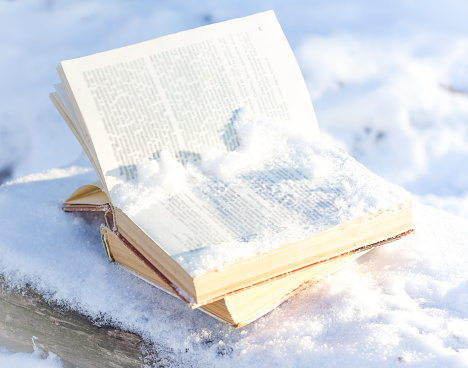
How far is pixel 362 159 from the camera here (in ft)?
5.31

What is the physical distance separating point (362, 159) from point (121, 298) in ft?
2.74

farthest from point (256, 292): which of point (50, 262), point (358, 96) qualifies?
point (358, 96)

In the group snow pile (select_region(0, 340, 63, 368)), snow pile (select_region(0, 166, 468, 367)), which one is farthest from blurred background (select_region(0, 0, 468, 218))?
snow pile (select_region(0, 340, 63, 368))

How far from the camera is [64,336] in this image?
101 centimetres

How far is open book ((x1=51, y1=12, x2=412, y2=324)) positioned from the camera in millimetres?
931

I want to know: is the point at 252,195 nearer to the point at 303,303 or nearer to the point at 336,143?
the point at 303,303

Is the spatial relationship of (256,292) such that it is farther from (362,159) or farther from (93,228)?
(362,159)

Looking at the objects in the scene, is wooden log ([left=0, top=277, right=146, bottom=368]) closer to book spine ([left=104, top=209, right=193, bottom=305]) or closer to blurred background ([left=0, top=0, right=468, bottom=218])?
book spine ([left=104, top=209, right=193, bottom=305])

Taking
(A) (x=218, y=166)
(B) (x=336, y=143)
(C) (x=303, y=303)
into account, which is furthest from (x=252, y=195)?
(B) (x=336, y=143)

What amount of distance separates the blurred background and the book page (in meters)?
0.43

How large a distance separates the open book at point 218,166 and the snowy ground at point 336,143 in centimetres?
11

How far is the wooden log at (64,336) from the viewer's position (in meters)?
0.96

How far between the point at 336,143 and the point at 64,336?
954mm

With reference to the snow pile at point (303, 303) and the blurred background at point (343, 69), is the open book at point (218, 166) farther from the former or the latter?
the blurred background at point (343, 69)
